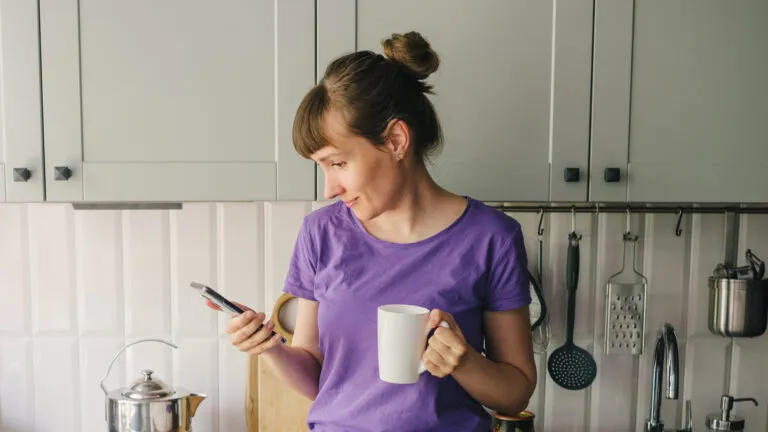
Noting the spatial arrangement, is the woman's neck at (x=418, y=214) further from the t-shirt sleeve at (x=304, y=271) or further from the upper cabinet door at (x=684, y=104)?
the upper cabinet door at (x=684, y=104)

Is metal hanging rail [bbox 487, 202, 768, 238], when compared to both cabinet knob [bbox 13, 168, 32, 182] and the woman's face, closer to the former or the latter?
the woman's face

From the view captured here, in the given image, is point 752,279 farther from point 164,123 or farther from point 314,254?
point 164,123

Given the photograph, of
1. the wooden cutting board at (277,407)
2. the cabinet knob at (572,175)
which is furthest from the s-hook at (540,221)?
the wooden cutting board at (277,407)

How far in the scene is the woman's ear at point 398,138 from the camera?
107 centimetres

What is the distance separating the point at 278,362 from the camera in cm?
114

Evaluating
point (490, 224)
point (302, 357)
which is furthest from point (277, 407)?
point (490, 224)

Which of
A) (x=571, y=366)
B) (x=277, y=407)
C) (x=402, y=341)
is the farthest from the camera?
(x=571, y=366)

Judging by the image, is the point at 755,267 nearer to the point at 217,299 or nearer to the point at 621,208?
the point at 621,208

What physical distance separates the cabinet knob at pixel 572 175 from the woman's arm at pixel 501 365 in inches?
11.5

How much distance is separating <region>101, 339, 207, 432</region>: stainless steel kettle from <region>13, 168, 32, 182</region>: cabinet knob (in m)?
0.47

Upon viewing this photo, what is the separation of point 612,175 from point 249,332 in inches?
29.6

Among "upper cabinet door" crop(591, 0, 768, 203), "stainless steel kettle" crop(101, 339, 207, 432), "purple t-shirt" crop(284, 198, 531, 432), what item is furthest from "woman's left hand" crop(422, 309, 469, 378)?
"stainless steel kettle" crop(101, 339, 207, 432)

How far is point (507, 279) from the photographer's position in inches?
44.6

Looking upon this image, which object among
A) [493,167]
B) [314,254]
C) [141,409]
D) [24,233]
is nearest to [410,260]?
[314,254]
